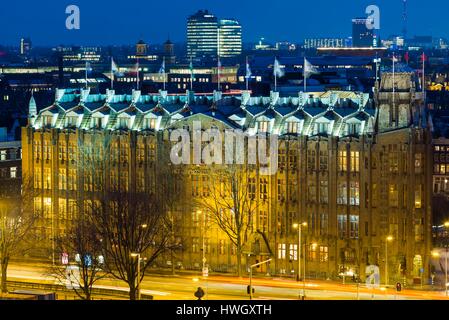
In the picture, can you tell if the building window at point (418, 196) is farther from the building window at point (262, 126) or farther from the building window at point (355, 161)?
the building window at point (262, 126)

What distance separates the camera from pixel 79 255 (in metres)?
89.3

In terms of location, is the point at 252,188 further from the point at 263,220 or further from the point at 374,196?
the point at 374,196

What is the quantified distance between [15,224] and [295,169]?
838 inches

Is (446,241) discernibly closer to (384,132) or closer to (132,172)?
(384,132)

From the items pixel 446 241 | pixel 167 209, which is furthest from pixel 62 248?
pixel 446 241

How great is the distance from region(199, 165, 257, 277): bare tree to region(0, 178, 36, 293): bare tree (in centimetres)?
1411

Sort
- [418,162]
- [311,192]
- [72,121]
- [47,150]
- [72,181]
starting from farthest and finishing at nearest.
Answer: [47,150], [72,181], [72,121], [311,192], [418,162]

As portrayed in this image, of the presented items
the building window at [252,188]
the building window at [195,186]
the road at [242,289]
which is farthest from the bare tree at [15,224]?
the building window at [252,188]

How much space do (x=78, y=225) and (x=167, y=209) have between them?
863 cm

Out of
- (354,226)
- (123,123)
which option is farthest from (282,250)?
(123,123)

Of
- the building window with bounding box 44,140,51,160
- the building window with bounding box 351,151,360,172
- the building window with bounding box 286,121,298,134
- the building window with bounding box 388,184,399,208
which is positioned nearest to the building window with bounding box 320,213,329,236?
the building window with bounding box 351,151,360,172

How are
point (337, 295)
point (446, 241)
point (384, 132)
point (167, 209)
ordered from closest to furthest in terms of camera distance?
point (337, 295)
point (384, 132)
point (167, 209)
point (446, 241)

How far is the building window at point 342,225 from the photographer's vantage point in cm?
9719
